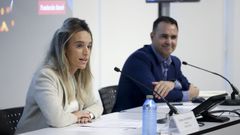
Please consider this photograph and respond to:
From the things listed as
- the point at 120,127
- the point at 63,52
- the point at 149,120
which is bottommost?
the point at 120,127

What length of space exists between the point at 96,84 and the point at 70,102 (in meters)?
2.45

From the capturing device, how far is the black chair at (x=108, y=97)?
3.47 metres

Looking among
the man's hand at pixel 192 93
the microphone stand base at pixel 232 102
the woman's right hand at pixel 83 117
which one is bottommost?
the microphone stand base at pixel 232 102

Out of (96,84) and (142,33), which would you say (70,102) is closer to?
(96,84)

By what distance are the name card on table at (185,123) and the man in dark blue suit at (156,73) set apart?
105 cm

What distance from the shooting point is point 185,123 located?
2.18m

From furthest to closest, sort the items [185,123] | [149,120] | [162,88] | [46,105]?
[162,88], [46,105], [185,123], [149,120]

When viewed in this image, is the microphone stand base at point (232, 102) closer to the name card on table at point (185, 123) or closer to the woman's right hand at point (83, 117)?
the name card on table at point (185, 123)

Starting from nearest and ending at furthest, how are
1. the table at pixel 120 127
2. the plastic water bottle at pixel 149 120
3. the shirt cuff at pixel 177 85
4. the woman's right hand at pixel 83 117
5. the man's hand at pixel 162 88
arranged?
the plastic water bottle at pixel 149 120
the table at pixel 120 127
the woman's right hand at pixel 83 117
the man's hand at pixel 162 88
the shirt cuff at pixel 177 85

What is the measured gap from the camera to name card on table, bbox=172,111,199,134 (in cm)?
211

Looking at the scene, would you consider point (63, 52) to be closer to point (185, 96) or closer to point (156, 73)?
point (156, 73)

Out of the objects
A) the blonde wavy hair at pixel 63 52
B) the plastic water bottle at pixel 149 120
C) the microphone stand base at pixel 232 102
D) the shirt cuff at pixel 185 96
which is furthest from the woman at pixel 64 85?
the microphone stand base at pixel 232 102

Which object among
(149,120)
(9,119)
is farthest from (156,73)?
(149,120)

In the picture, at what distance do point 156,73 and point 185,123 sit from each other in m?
1.42
